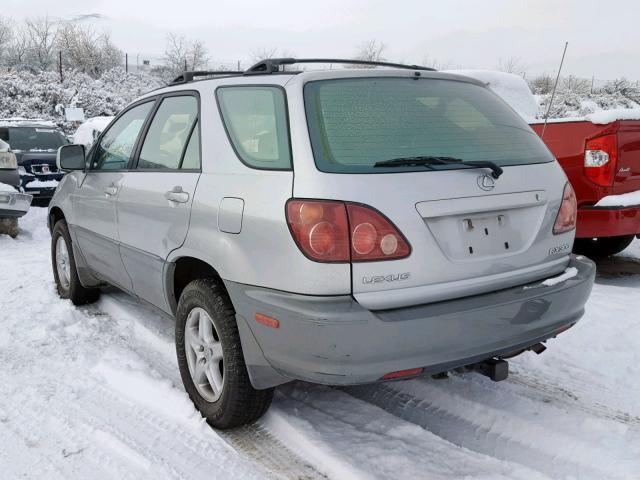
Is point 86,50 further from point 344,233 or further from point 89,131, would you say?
point 344,233

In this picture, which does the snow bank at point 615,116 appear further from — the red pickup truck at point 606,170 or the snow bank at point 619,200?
the snow bank at point 619,200

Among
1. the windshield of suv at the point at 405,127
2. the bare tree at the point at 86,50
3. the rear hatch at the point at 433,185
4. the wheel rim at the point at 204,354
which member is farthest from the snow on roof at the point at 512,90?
the bare tree at the point at 86,50

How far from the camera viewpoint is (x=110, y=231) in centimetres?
379

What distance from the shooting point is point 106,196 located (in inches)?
152

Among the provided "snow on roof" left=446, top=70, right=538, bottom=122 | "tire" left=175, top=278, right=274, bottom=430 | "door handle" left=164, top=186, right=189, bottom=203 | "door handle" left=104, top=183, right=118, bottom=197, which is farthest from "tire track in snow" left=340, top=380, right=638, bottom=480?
"snow on roof" left=446, top=70, right=538, bottom=122

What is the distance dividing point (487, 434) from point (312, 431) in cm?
85

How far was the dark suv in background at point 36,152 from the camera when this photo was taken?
10.2 meters

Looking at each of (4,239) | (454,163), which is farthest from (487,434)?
(4,239)

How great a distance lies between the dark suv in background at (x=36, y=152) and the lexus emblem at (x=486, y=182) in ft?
28.0

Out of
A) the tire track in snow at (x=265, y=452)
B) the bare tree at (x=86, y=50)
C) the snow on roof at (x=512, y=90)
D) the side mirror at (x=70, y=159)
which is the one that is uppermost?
the bare tree at (x=86, y=50)

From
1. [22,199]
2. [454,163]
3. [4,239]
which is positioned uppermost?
[454,163]

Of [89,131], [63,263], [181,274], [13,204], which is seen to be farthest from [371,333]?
[89,131]

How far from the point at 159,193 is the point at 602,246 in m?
5.10

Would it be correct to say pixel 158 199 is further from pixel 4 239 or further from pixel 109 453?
pixel 4 239
